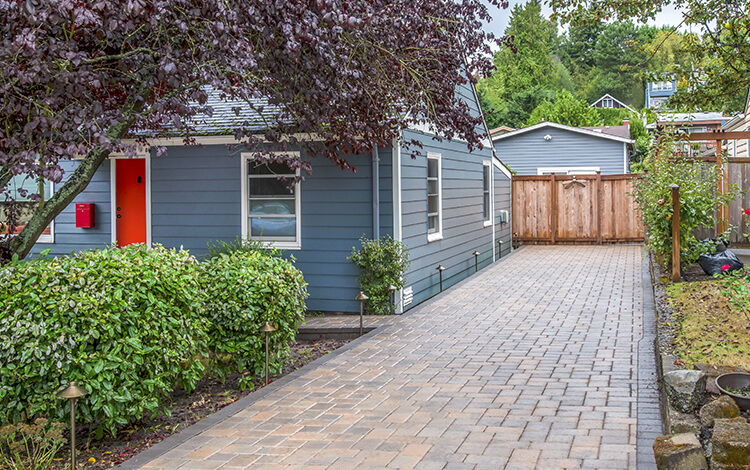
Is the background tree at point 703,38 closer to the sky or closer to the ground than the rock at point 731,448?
closer to the sky

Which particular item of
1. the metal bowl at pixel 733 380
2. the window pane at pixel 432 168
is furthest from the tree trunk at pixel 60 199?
the window pane at pixel 432 168

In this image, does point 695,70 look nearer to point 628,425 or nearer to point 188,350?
point 628,425

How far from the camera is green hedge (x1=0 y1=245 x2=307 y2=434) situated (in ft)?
14.8

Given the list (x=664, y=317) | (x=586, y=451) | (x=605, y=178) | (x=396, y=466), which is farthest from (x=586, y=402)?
(x=605, y=178)

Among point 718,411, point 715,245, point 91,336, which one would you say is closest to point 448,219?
point 715,245

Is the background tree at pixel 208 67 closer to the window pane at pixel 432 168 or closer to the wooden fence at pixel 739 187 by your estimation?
the window pane at pixel 432 168

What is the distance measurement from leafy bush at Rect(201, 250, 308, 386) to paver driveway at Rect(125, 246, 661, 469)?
0.48m

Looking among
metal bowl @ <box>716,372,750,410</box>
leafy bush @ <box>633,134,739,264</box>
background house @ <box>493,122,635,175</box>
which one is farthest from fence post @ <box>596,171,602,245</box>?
metal bowl @ <box>716,372,750,410</box>

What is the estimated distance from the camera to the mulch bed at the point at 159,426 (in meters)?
4.72

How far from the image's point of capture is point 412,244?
1064cm

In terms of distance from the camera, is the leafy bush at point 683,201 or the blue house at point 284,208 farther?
the leafy bush at point 683,201

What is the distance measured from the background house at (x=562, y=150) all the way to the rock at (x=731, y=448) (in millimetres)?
25039

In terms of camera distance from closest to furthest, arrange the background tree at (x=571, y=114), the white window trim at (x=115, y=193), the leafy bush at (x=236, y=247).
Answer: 1. the leafy bush at (x=236, y=247)
2. the white window trim at (x=115, y=193)
3. the background tree at (x=571, y=114)

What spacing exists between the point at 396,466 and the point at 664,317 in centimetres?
498
